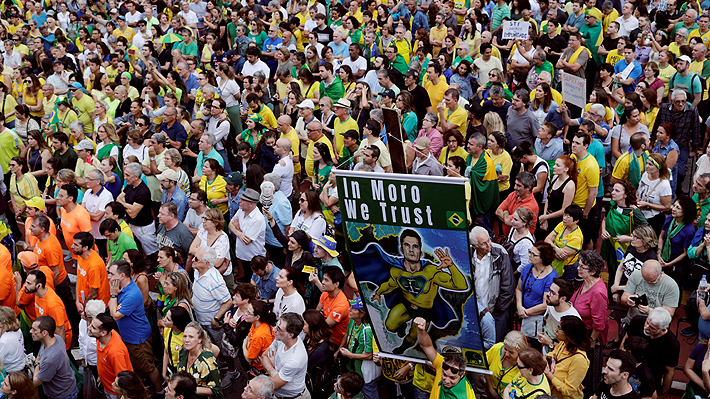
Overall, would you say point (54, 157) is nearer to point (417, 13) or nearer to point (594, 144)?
point (594, 144)

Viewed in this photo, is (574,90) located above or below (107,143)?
above

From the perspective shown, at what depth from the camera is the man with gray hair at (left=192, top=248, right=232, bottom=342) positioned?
7.45m

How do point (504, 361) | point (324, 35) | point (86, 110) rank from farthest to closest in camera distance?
point (324, 35) < point (86, 110) < point (504, 361)

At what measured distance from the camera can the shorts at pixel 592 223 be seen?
8.77 m

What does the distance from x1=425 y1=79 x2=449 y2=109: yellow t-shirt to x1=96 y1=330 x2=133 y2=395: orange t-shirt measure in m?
6.87

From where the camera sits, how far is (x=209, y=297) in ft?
24.5

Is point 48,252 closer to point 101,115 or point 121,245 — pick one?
point 121,245

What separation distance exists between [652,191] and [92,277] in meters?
6.50

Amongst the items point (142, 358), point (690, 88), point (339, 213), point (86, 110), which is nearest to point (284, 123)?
point (339, 213)

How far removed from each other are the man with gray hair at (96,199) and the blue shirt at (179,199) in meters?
0.71

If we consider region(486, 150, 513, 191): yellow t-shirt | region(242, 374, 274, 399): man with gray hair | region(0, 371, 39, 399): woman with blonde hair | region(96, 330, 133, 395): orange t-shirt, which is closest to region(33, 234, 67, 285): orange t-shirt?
region(96, 330, 133, 395): orange t-shirt

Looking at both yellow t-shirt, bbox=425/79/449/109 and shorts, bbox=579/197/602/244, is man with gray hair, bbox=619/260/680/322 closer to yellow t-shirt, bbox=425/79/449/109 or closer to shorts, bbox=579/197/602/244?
shorts, bbox=579/197/602/244

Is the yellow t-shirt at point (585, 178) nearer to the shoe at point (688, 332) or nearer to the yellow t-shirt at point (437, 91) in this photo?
the shoe at point (688, 332)

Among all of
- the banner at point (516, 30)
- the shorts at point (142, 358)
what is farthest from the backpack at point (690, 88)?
the shorts at point (142, 358)
